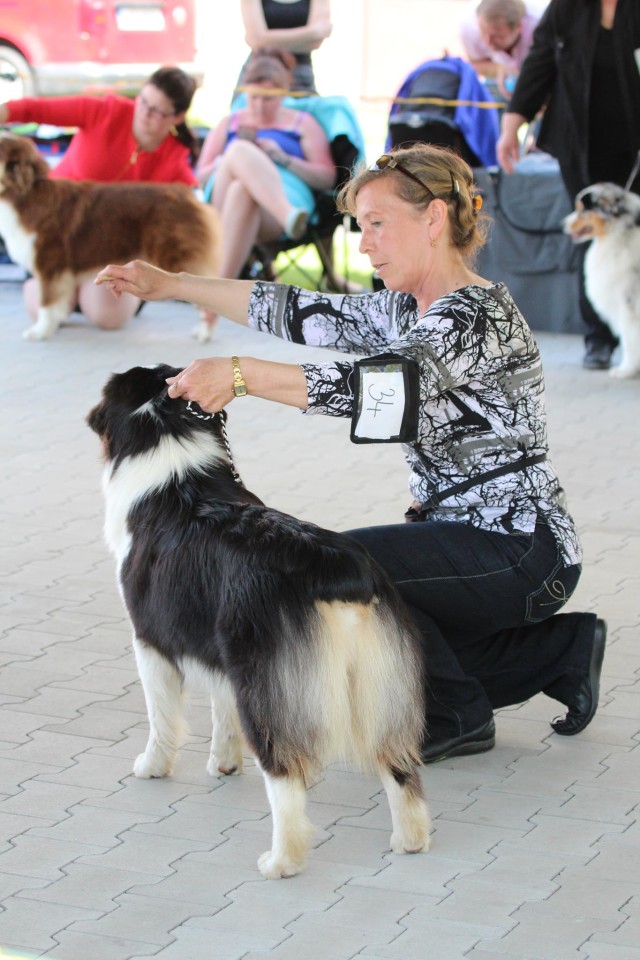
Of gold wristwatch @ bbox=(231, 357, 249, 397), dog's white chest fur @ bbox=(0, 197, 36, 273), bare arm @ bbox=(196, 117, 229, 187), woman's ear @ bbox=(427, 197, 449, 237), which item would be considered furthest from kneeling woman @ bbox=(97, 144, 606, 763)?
bare arm @ bbox=(196, 117, 229, 187)

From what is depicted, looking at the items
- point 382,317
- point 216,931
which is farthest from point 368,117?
point 216,931

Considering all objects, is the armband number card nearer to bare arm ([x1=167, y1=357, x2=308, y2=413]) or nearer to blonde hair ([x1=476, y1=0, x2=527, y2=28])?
bare arm ([x1=167, y1=357, x2=308, y2=413])

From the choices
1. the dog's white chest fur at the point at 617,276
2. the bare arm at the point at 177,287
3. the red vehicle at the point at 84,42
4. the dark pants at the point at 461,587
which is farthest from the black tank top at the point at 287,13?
the dark pants at the point at 461,587

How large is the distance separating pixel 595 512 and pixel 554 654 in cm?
201

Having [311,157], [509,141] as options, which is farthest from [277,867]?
[311,157]

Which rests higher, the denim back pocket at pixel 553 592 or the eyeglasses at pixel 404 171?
the eyeglasses at pixel 404 171

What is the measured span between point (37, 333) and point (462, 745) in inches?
233

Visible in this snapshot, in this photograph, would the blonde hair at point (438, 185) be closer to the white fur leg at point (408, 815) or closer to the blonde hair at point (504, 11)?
the white fur leg at point (408, 815)

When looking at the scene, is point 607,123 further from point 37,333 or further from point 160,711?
point 160,711

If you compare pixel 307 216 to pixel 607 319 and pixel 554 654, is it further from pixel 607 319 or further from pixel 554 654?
pixel 554 654

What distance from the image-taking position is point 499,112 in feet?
31.8

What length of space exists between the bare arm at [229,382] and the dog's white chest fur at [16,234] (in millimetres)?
5897

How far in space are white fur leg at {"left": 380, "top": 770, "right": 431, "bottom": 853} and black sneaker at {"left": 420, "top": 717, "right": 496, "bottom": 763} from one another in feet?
1.27

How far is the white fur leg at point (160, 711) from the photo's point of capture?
2.90 meters
